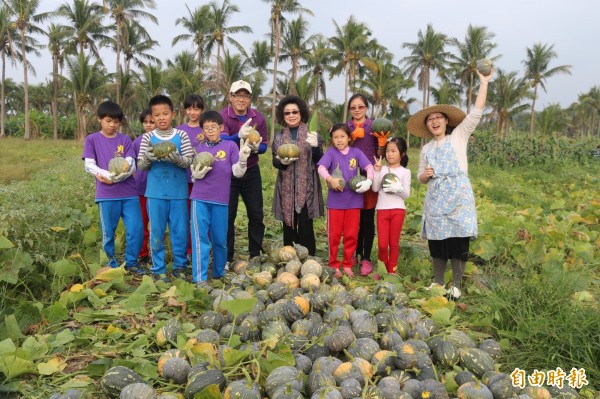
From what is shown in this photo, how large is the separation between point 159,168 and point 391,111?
1815 inches

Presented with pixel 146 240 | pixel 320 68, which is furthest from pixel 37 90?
pixel 146 240

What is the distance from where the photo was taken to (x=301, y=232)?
16.8ft

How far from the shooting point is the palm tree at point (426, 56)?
152 ft

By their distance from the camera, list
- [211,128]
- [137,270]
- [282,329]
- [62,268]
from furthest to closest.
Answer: [137,270], [211,128], [62,268], [282,329]

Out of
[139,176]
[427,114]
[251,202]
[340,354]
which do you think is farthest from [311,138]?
[340,354]

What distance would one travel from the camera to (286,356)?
249 centimetres

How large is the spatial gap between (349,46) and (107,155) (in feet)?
120

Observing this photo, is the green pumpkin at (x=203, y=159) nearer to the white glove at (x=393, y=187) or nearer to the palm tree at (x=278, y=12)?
the white glove at (x=393, y=187)

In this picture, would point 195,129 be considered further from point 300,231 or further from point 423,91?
point 423,91

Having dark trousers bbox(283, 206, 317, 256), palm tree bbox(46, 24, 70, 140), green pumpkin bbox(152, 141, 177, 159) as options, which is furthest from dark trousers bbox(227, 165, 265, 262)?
palm tree bbox(46, 24, 70, 140)

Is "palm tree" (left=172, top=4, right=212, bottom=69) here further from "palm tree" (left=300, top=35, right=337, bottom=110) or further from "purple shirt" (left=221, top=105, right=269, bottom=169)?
"purple shirt" (left=221, top=105, right=269, bottom=169)

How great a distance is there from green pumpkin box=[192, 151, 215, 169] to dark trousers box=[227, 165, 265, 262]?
0.65 m

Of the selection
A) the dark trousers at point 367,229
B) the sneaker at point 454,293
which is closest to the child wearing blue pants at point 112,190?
the dark trousers at point 367,229

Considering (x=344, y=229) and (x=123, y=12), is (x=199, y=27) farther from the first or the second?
(x=344, y=229)
